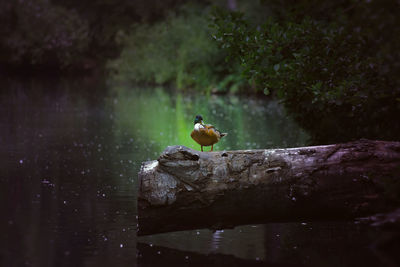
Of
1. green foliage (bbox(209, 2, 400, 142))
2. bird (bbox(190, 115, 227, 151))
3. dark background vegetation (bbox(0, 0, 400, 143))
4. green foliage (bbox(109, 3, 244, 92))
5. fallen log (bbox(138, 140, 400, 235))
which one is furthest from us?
green foliage (bbox(109, 3, 244, 92))

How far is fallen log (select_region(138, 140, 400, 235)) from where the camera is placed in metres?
5.81

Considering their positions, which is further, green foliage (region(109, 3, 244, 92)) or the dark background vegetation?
green foliage (region(109, 3, 244, 92))

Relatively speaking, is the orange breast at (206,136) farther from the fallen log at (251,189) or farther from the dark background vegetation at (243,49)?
the fallen log at (251,189)

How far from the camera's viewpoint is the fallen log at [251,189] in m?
5.81

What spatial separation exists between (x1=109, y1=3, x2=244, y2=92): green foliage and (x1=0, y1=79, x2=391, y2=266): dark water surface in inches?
712

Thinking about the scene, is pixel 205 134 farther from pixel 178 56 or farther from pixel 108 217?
pixel 178 56

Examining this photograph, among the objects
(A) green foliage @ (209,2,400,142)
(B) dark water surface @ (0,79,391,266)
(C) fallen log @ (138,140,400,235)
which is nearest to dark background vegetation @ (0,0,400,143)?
(A) green foliage @ (209,2,400,142)

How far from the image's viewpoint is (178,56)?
40.1 m

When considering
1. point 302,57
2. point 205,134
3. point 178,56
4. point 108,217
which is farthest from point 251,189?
point 178,56

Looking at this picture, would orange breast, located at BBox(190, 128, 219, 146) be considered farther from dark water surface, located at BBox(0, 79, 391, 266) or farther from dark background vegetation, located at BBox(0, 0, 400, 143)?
dark water surface, located at BBox(0, 79, 391, 266)

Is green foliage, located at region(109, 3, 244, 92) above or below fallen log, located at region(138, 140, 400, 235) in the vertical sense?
above

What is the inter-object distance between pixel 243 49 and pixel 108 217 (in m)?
2.88

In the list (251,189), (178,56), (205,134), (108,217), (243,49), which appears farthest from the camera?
(178,56)

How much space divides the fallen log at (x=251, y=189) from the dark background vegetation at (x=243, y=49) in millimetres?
713
